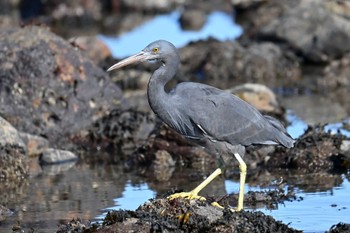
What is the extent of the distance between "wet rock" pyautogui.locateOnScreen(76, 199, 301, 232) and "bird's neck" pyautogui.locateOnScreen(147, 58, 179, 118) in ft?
3.40

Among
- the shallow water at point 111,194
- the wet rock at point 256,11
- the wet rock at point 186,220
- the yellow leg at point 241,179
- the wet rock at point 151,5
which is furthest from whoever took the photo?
the wet rock at point 151,5

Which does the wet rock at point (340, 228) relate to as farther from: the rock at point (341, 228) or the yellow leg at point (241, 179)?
the yellow leg at point (241, 179)

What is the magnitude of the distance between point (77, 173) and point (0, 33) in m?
3.18

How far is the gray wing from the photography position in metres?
9.79

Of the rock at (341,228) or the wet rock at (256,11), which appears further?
the wet rock at (256,11)

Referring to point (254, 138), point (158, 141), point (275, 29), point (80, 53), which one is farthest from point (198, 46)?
point (254, 138)

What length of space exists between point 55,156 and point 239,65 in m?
7.90

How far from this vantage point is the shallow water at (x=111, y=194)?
33.7 ft

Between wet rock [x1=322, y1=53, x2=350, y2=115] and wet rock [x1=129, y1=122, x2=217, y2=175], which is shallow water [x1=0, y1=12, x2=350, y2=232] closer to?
wet rock [x1=129, y1=122, x2=217, y2=175]

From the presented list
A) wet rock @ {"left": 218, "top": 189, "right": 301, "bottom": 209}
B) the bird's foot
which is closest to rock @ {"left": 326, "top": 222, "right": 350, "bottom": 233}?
the bird's foot

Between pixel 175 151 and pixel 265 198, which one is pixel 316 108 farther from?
pixel 265 198

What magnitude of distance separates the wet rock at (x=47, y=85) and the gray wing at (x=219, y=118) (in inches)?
211

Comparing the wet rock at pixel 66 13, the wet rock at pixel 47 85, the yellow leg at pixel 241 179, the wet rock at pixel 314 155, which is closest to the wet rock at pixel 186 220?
the yellow leg at pixel 241 179

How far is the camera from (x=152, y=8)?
31.9 metres
